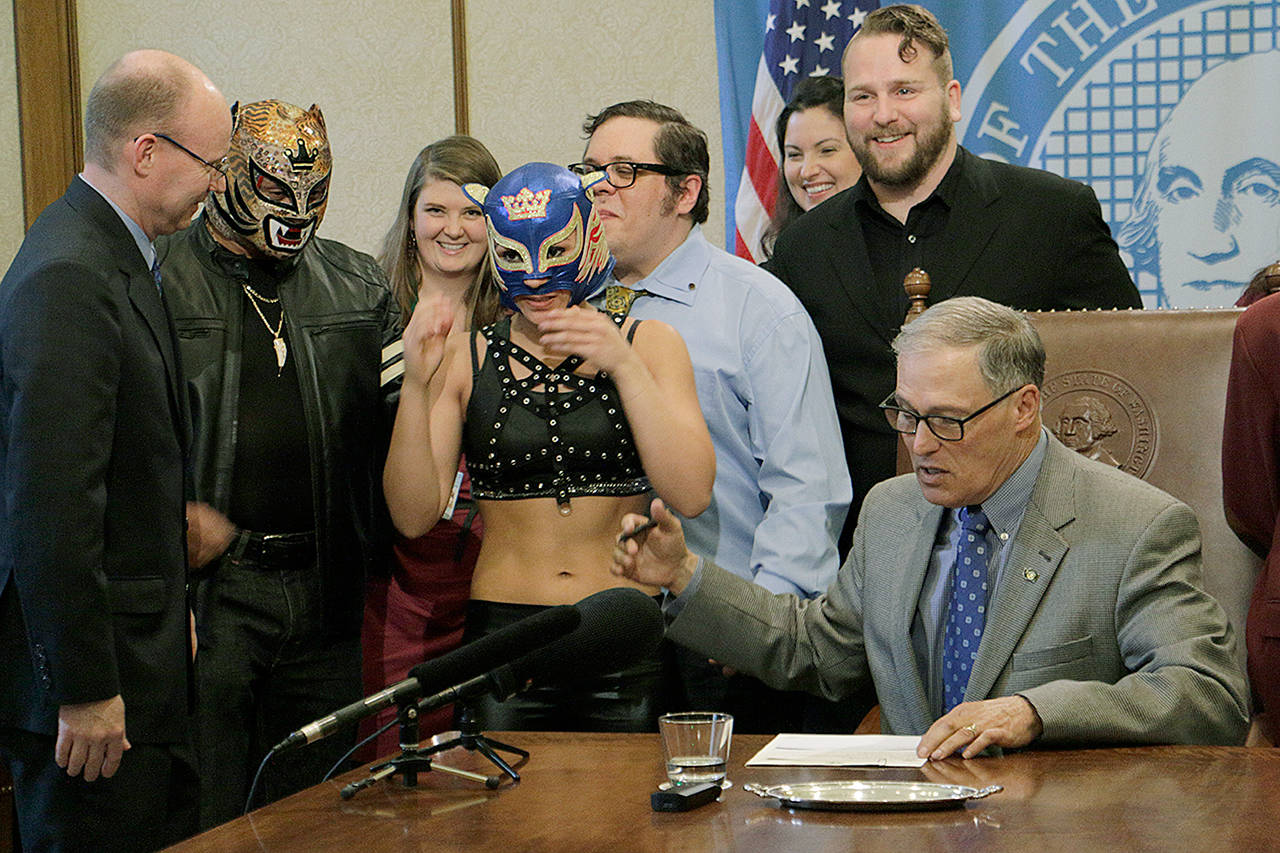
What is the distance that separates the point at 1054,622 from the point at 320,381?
1.44 meters

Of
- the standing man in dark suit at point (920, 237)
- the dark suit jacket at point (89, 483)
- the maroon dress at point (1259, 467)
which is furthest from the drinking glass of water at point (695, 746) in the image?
the standing man in dark suit at point (920, 237)

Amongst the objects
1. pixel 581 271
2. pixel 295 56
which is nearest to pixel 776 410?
pixel 581 271

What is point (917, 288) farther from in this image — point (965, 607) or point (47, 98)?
point (47, 98)

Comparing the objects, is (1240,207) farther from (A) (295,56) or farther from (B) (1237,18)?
(A) (295,56)

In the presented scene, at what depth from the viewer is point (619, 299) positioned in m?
2.95

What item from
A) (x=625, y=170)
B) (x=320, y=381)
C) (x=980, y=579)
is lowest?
(x=980, y=579)

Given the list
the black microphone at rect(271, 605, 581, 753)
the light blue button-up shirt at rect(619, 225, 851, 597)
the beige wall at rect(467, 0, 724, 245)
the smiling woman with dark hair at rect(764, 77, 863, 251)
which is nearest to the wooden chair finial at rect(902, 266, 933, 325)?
the light blue button-up shirt at rect(619, 225, 851, 597)

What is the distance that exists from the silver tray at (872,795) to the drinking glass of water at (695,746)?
0.18 ft

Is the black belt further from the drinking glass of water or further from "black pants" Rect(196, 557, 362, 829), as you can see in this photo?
the drinking glass of water

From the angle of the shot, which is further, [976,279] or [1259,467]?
[976,279]

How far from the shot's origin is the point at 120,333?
225 cm

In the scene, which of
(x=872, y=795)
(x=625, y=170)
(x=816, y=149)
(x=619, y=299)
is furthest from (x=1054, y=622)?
(x=816, y=149)

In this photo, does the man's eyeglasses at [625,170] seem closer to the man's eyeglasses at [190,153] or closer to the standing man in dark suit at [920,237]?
the standing man in dark suit at [920,237]

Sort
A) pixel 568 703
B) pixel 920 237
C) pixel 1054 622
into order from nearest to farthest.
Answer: pixel 1054 622, pixel 568 703, pixel 920 237
